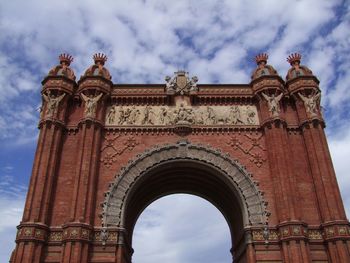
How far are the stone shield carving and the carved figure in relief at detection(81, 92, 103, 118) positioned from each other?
3427mm

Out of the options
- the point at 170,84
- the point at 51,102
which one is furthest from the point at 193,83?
the point at 51,102

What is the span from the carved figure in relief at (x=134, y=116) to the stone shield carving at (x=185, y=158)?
2081 mm

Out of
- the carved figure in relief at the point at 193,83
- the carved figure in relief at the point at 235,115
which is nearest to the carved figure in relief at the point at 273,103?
the carved figure in relief at the point at 235,115

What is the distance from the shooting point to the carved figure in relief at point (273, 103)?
20.8 m

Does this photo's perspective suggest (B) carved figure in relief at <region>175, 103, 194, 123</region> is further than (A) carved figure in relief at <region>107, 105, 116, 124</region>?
No

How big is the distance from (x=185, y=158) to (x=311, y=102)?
297 inches

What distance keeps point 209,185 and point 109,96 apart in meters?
7.66

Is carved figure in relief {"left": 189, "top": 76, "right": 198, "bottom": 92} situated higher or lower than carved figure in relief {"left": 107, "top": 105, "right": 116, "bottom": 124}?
higher

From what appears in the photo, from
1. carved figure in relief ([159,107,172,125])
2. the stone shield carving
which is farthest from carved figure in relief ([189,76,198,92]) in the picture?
the stone shield carving

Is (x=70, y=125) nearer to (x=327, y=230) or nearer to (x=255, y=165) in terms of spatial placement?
(x=255, y=165)

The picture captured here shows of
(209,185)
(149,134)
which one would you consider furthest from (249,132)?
(149,134)

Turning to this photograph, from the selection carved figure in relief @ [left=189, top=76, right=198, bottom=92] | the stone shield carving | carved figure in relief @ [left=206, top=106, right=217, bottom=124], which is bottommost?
the stone shield carving

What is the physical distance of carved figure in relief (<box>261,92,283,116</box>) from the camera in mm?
20766

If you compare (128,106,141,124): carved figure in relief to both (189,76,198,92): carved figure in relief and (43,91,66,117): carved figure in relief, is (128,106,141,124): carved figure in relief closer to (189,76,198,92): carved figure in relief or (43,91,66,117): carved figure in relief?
(189,76,198,92): carved figure in relief
